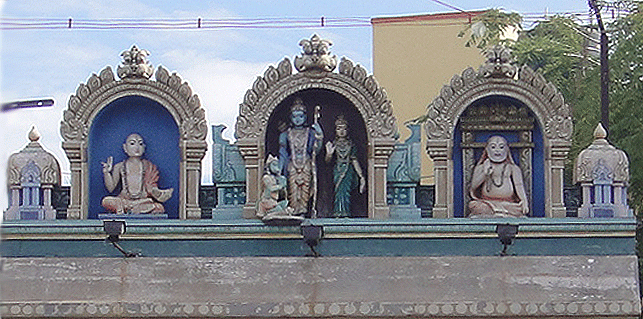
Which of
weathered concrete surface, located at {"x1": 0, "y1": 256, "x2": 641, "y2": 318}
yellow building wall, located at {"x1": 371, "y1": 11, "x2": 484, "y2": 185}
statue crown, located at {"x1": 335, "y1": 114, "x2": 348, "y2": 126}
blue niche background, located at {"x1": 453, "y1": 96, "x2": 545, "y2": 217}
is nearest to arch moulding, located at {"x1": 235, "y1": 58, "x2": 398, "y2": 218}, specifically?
statue crown, located at {"x1": 335, "y1": 114, "x2": 348, "y2": 126}

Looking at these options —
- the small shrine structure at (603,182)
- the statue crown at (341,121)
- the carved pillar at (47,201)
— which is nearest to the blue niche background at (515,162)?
the small shrine structure at (603,182)

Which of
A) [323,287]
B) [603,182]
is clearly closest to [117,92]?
[323,287]

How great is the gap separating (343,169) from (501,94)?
6.07 ft

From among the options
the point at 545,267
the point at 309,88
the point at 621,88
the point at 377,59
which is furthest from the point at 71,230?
the point at 377,59

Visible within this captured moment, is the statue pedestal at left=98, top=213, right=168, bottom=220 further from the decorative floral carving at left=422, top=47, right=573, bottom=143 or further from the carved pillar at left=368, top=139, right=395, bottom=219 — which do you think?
the decorative floral carving at left=422, top=47, right=573, bottom=143

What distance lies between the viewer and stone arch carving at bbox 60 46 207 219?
14641 millimetres

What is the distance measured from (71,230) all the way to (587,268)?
5286 mm

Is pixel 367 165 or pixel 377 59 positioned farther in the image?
pixel 377 59

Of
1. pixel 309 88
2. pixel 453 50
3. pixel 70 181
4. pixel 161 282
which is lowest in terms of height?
pixel 161 282

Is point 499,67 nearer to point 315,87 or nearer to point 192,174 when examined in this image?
point 315,87

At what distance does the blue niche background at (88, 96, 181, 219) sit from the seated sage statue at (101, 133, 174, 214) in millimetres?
111

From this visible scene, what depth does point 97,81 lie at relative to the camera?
14.7 m

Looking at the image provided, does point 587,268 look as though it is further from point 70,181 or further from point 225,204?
point 70,181

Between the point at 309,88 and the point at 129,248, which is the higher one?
the point at 309,88
